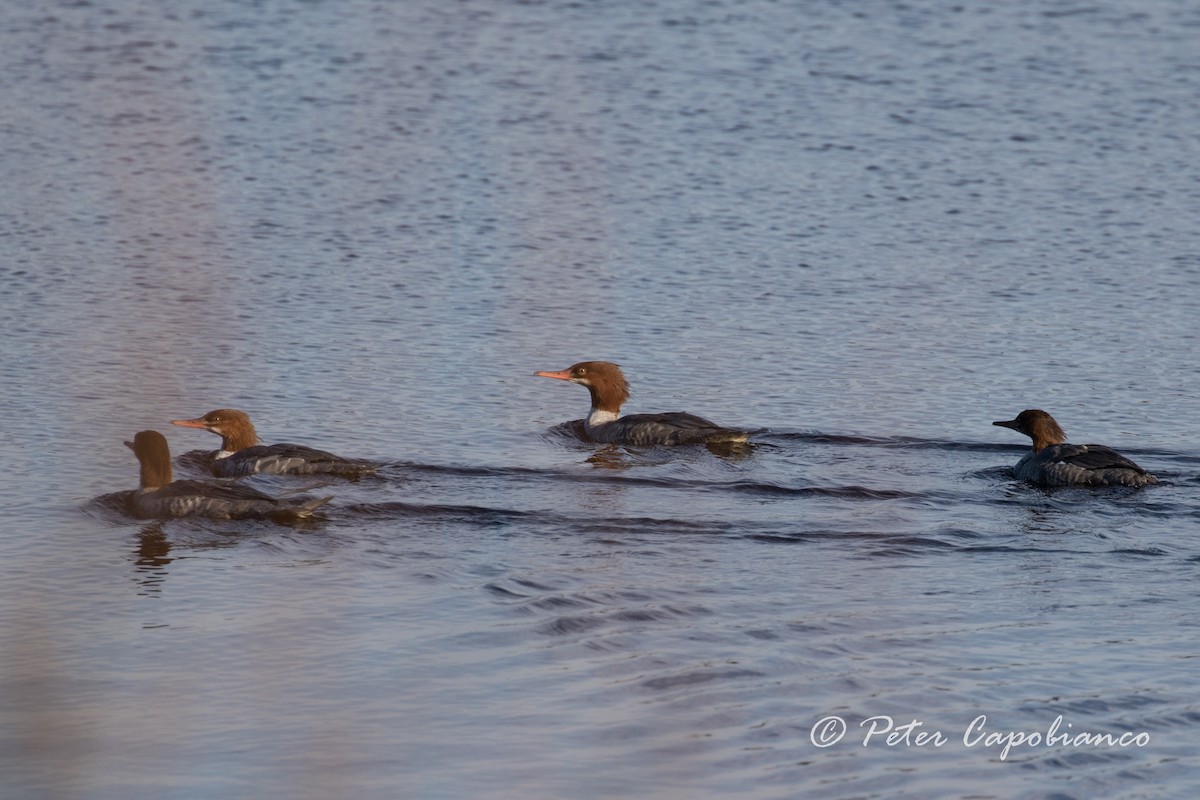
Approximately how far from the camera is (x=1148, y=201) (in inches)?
808

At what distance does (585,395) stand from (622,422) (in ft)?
6.78

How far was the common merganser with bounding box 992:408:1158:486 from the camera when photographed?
11602mm

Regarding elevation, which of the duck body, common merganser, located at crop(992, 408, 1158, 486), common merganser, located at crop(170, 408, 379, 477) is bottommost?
common merganser, located at crop(992, 408, 1158, 486)

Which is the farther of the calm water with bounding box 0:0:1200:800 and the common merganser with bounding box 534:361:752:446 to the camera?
the common merganser with bounding box 534:361:752:446

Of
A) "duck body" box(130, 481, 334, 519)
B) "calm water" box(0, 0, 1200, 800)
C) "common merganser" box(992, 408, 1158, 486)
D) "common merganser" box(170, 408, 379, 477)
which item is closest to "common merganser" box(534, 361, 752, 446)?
"calm water" box(0, 0, 1200, 800)

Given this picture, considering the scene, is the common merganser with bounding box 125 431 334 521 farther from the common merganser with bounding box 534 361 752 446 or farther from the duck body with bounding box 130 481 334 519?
the common merganser with bounding box 534 361 752 446

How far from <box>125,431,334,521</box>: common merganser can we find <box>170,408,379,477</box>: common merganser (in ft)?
1.33

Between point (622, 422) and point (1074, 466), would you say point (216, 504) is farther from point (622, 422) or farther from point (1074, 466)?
point (1074, 466)

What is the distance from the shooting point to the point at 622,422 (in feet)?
44.7

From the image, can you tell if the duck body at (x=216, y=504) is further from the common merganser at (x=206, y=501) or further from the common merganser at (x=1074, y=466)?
the common merganser at (x=1074, y=466)

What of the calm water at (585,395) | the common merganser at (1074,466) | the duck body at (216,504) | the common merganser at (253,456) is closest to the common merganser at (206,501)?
the duck body at (216,504)

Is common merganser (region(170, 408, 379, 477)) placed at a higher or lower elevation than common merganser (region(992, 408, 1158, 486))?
higher

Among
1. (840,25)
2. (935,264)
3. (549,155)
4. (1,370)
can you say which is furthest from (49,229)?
(840,25)

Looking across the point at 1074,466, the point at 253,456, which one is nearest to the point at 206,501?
the point at 253,456
